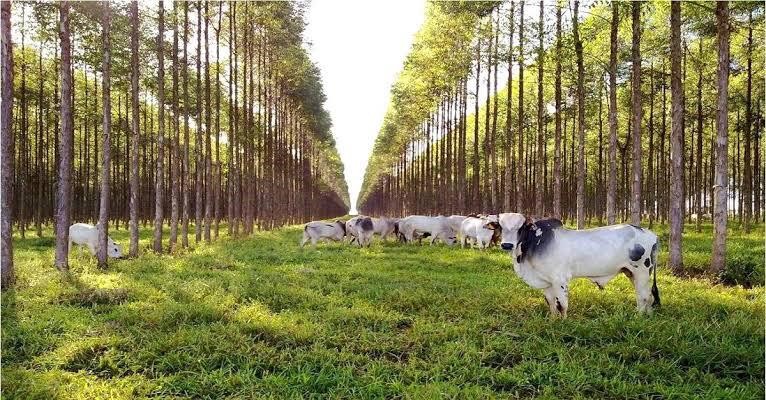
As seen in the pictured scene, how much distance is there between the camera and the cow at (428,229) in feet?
82.3

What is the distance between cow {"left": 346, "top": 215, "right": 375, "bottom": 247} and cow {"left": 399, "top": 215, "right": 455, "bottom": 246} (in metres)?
1.93

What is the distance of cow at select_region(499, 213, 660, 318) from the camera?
8953 millimetres

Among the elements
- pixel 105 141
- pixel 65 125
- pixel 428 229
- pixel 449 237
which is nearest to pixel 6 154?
pixel 65 125

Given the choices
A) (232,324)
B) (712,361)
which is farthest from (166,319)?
(712,361)

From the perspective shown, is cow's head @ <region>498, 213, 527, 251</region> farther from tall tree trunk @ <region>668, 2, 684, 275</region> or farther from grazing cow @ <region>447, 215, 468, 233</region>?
grazing cow @ <region>447, 215, 468, 233</region>

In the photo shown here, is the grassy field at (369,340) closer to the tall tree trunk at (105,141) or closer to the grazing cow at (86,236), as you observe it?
the tall tree trunk at (105,141)

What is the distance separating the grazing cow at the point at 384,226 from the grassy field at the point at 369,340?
42.5ft

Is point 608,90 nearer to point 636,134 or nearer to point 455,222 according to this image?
point 455,222

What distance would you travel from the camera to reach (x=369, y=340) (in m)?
7.92

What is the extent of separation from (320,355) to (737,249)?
53.6 feet

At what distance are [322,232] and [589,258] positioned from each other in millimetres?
15854

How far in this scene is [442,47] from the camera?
29062mm

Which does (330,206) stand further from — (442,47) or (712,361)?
(712,361)

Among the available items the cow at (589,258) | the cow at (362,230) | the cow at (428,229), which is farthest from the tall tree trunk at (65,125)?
the cow at (428,229)
